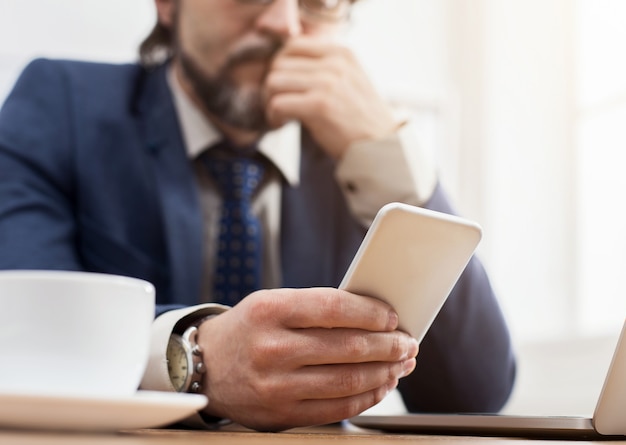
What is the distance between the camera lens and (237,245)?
130cm

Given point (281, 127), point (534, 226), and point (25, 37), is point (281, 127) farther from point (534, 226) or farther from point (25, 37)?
point (534, 226)

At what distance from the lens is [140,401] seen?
39 centimetres

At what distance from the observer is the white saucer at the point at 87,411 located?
0.38 metres

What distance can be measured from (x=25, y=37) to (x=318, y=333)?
1.87 m

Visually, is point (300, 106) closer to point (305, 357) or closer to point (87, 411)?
point (305, 357)

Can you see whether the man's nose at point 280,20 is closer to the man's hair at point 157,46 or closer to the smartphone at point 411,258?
the man's hair at point 157,46

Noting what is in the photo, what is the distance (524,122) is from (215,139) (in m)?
1.40

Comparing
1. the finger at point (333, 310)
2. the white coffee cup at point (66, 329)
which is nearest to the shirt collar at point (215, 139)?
the finger at point (333, 310)

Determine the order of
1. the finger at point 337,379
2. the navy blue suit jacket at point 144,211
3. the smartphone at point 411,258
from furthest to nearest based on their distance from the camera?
1. the navy blue suit jacket at point 144,211
2. the finger at point 337,379
3. the smartphone at point 411,258

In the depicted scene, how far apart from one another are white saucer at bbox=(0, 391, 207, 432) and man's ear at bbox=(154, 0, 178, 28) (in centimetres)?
128

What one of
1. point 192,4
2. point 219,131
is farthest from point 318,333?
point 192,4

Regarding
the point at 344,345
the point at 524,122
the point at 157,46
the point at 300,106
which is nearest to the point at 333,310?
the point at 344,345

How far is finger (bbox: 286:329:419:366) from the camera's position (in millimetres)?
616

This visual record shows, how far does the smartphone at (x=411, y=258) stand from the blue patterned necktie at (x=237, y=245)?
2.22 ft
